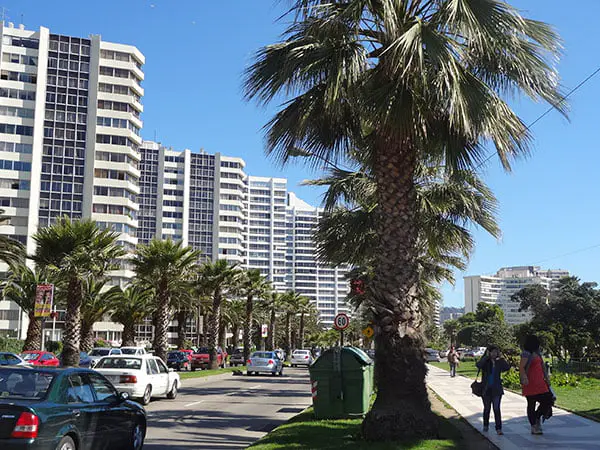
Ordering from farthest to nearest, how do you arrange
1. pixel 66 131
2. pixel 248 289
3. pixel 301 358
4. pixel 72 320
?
pixel 66 131 → pixel 248 289 → pixel 301 358 → pixel 72 320

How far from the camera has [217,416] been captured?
1781 centimetres

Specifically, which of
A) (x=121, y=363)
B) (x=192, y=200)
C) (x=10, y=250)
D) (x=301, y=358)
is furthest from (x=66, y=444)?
(x=192, y=200)

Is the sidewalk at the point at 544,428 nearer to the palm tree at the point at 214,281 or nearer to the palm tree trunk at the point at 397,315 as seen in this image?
the palm tree trunk at the point at 397,315

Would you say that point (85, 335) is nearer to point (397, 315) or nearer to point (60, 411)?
point (397, 315)

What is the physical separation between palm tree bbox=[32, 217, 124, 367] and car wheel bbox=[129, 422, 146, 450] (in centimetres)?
2090

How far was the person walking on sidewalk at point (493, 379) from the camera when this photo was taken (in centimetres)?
1297

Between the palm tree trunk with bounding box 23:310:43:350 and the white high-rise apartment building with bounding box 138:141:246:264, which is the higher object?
the white high-rise apartment building with bounding box 138:141:246:264

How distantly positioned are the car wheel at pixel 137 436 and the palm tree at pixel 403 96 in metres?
3.59

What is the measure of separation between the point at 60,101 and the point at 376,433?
8722 centimetres

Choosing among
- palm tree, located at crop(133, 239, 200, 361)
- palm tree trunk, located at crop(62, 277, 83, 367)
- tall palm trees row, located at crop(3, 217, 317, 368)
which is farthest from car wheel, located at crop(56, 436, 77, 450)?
palm tree, located at crop(133, 239, 200, 361)

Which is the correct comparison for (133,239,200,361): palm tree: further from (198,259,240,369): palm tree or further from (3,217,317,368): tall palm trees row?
(198,259,240,369): palm tree

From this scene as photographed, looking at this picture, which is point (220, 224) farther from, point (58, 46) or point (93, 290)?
point (93, 290)

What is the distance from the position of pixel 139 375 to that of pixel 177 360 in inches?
1242

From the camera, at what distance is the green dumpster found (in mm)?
15172
